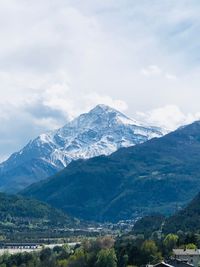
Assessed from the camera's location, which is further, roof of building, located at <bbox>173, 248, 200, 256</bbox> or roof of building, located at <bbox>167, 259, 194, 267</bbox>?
roof of building, located at <bbox>173, 248, 200, 256</bbox>

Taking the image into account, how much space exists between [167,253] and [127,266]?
459 inches

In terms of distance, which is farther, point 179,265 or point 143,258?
point 143,258

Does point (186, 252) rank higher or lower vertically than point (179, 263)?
higher

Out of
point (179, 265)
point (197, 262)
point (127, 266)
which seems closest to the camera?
point (179, 265)

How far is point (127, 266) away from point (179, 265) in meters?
32.4

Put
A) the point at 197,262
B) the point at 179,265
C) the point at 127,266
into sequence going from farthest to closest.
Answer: the point at 127,266, the point at 197,262, the point at 179,265

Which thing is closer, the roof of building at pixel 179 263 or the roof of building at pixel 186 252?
the roof of building at pixel 179 263

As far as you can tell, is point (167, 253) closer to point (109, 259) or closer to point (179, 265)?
point (109, 259)

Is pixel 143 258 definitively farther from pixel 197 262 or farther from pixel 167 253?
pixel 197 262

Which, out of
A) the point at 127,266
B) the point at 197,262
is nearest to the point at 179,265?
the point at 197,262

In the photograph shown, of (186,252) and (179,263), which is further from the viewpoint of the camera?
(186,252)

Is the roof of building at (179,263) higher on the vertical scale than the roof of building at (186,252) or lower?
lower

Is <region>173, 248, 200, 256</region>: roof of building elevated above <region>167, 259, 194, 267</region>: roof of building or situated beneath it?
elevated above

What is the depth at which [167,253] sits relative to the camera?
198 meters
